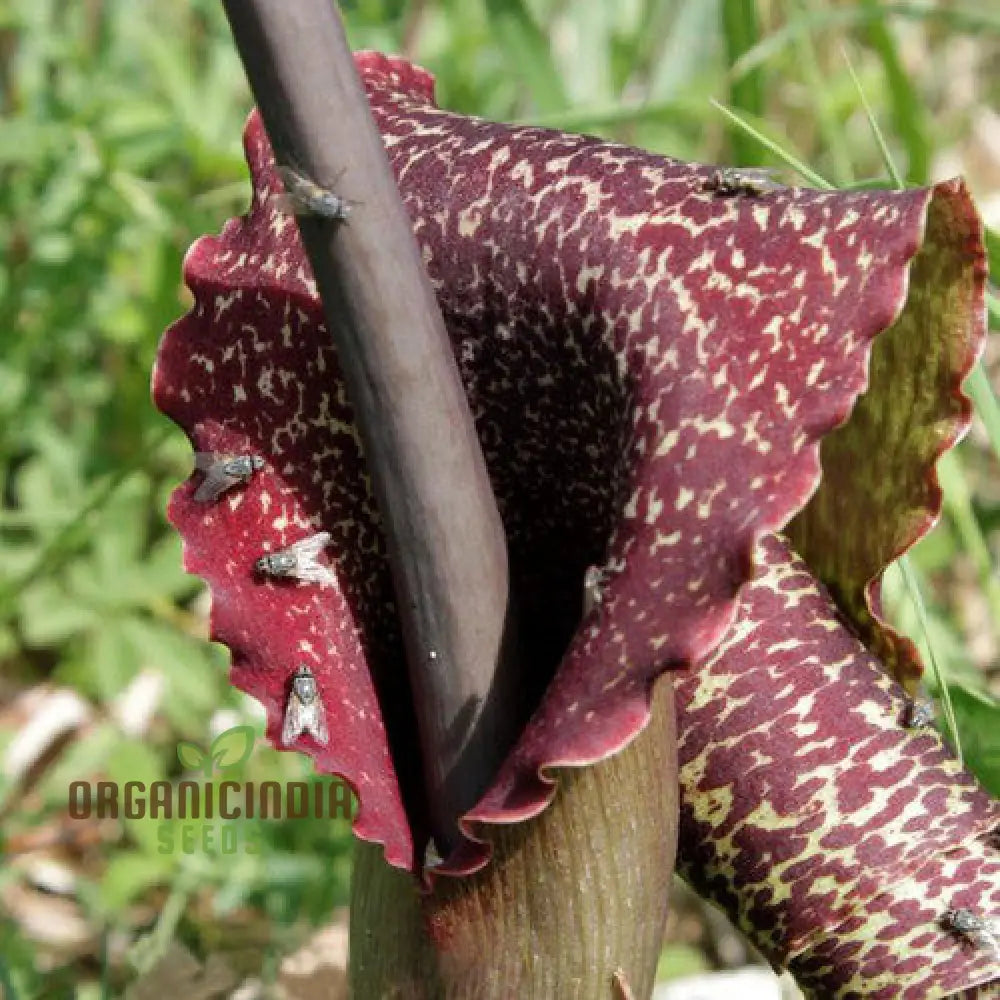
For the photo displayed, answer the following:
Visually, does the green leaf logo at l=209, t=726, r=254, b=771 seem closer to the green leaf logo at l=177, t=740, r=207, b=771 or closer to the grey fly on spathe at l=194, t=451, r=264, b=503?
the green leaf logo at l=177, t=740, r=207, b=771

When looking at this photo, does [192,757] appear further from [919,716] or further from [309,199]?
[309,199]

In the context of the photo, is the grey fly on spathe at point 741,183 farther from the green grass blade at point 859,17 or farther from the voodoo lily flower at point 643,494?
the green grass blade at point 859,17

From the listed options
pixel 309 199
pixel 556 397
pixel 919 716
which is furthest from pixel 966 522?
pixel 309 199

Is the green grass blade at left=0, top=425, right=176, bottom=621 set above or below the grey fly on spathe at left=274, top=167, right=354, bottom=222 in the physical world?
below

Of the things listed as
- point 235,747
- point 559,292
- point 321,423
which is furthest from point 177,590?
point 559,292

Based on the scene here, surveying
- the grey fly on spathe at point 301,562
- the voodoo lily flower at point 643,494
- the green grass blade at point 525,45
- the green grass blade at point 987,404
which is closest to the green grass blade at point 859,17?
the green grass blade at point 525,45

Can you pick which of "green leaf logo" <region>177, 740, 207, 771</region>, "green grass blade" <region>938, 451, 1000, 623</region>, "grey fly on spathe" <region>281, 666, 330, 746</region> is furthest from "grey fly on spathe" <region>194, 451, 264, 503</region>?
"green grass blade" <region>938, 451, 1000, 623</region>

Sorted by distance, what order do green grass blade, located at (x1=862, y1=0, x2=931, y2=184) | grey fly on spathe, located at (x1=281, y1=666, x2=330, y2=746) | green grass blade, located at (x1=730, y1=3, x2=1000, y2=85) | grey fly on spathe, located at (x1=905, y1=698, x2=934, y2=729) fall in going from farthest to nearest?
green grass blade, located at (x1=862, y1=0, x2=931, y2=184)
green grass blade, located at (x1=730, y1=3, x2=1000, y2=85)
grey fly on spathe, located at (x1=905, y1=698, x2=934, y2=729)
grey fly on spathe, located at (x1=281, y1=666, x2=330, y2=746)

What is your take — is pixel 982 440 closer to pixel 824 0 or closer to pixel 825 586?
pixel 824 0

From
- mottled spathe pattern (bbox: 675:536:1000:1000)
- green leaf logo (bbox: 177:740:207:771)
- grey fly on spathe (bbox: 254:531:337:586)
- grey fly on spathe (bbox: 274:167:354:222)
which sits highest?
grey fly on spathe (bbox: 274:167:354:222)
